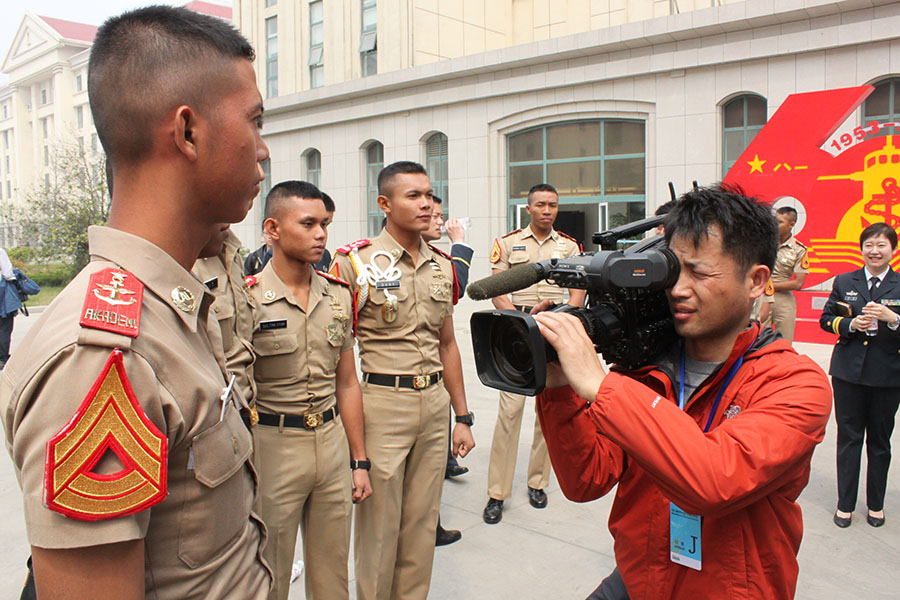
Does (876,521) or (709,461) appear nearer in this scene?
(709,461)

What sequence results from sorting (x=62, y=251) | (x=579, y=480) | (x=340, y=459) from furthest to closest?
(x=62, y=251) < (x=340, y=459) < (x=579, y=480)

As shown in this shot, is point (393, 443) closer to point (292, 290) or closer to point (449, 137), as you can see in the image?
point (292, 290)

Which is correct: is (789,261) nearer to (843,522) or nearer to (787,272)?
(787,272)

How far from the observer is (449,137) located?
50.0 feet

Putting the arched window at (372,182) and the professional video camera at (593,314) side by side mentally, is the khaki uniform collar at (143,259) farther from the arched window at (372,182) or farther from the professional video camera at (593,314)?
the arched window at (372,182)

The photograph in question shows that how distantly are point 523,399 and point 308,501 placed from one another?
6.33ft

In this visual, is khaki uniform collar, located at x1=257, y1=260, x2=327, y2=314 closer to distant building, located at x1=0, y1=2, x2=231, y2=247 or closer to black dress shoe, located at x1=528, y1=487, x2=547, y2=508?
black dress shoe, located at x1=528, y1=487, x2=547, y2=508

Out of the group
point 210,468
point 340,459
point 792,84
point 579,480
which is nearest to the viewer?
point 210,468

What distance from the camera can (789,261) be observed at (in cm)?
696

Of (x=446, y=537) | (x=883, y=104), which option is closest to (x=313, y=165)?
(x=883, y=104)

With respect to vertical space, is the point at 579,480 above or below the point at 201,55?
below

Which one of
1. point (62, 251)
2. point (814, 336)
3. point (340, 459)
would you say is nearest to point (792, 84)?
point (814, 336)

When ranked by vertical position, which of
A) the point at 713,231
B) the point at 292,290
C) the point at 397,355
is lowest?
the point at 397,355

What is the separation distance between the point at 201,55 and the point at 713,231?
3.82 ft
